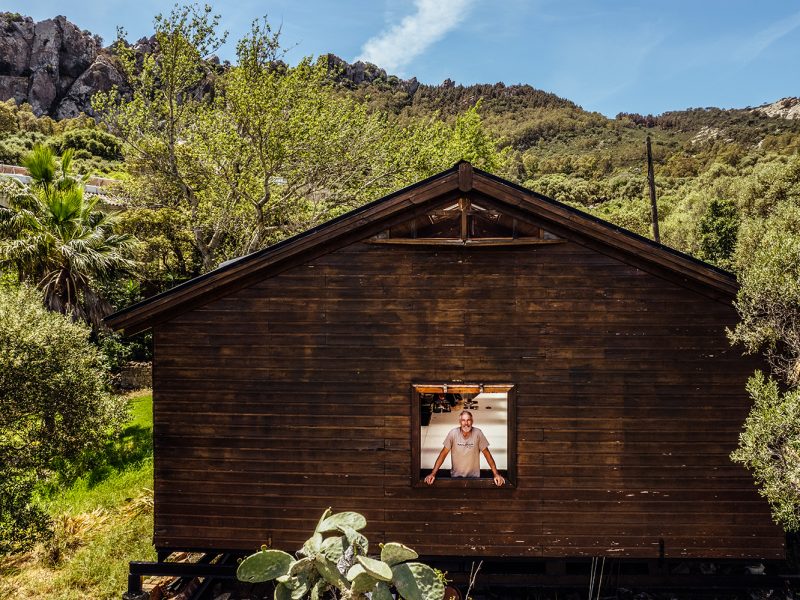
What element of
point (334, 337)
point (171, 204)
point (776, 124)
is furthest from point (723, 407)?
point (776, 124)

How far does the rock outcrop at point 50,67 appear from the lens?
92.4 meters

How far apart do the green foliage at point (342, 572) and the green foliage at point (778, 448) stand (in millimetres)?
4615

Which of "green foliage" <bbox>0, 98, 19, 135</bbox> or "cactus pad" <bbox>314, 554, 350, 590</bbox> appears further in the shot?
"green foliage" <bbox>0, 98, 19, 135</bbox>

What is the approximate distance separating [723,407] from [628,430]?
1416 mm

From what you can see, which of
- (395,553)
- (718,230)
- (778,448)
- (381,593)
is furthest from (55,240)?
(718,230)

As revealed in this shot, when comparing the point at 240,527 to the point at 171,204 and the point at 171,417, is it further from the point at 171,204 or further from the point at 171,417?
the point at 171,204

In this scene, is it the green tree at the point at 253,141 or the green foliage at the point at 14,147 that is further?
the green foliage at the point at 14,147

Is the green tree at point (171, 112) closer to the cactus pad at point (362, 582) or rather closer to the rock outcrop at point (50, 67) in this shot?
the cactus pad at point (362, 582)

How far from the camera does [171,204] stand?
882 inches

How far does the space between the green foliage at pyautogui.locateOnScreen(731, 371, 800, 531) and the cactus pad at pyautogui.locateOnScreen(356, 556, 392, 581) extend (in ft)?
16.2

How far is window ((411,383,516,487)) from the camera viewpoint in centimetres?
727

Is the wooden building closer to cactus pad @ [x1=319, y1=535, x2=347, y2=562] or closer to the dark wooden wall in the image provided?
the dark wooden wall

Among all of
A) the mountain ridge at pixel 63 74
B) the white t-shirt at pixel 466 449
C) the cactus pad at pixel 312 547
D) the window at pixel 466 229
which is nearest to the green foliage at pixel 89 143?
the mountain ridge at pixel 63 74

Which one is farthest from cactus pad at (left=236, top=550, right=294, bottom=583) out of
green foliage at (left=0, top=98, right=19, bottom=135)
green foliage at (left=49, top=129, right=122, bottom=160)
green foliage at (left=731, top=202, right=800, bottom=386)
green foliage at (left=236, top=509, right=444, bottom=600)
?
green foliage at (left=0, top=98, right=19, bottom=135)
